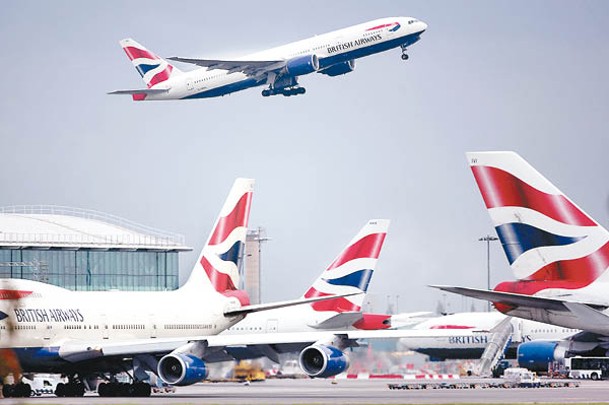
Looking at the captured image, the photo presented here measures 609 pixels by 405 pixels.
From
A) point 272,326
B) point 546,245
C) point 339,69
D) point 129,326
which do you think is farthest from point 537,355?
point 339,69

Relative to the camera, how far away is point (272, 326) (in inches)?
3497

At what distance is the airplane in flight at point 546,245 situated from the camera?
36.7 m

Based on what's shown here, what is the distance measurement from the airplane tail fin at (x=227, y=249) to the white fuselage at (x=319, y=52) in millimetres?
31730

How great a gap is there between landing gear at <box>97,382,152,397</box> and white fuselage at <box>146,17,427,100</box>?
147 ft

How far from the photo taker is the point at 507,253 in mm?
39188

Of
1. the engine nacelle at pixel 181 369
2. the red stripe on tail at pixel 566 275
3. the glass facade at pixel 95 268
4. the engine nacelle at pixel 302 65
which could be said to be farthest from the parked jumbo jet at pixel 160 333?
the glass facade at pixel 95 268

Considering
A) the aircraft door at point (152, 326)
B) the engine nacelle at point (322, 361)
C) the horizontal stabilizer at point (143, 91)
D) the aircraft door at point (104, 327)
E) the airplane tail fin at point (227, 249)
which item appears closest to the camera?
the engine nacelle at point (322, 361)

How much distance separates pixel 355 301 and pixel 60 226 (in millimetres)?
48232

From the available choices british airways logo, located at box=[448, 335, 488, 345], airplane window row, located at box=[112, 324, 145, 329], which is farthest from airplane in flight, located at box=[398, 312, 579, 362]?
airplane window row, located at box=[112, 324, 145, 329]

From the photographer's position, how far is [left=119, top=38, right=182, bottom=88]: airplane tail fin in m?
116

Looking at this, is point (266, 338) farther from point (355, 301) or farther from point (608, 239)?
point (608, 239)

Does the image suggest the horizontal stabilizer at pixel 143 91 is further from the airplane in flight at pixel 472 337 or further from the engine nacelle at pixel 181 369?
the engine nacelle at pixel 181 369

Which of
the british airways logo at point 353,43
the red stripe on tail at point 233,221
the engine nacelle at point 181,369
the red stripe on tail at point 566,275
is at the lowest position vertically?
the engine nacelle at point 181,369

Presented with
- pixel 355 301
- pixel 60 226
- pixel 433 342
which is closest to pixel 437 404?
pixel 355 301
